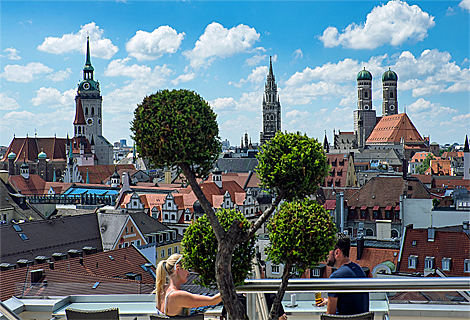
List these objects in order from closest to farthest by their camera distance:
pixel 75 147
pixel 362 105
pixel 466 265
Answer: pixel 466 265 → pixel 75 147 → pixel 362 105

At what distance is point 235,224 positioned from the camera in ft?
13.1

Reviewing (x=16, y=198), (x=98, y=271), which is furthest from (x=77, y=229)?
(x=16, y=198)

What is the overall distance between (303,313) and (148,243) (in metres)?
28.0

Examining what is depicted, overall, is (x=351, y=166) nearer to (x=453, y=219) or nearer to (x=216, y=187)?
A: (x=216, y=187)

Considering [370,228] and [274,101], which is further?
[274,101]

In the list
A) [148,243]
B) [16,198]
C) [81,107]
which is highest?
[81,107]

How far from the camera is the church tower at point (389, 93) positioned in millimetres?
122812

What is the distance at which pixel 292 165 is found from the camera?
13.4 feet

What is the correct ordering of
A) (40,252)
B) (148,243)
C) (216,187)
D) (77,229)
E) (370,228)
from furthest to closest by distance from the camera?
1. (216,187)
2. (370,228)
3. (148,243)
4. (77,229)
5. (40,252)

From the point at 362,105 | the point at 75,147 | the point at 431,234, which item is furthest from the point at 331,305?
the point at 362,105

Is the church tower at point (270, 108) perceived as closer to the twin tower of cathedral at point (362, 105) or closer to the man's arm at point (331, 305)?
the twin tower of cathedral at point (362, 105)

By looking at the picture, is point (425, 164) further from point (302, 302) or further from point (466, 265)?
point (302, 302)

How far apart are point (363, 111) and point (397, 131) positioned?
46.3 feet

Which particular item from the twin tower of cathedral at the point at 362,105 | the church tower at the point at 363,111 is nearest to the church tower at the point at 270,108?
the twin tower of cathedral at the point at 362,105
